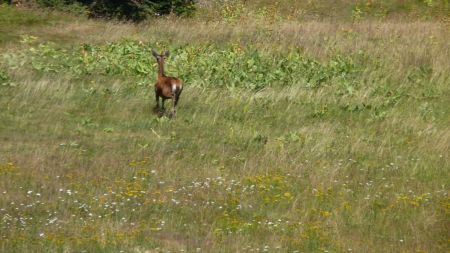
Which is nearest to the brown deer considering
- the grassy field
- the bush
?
the grassy field

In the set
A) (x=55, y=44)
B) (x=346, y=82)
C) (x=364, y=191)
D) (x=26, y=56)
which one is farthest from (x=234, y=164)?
(x=55, y=44)

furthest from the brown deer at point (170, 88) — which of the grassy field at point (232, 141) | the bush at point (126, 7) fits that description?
the bush at point (126, 7)

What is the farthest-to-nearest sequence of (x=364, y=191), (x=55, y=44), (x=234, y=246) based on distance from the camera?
(x=55, y=44), (x=364, y=191), (x=234, y=246)

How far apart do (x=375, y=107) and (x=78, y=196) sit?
26.2 ft

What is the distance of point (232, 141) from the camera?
1416cm

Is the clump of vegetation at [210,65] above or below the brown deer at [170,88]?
below

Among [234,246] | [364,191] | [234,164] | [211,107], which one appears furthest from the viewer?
[211,107]

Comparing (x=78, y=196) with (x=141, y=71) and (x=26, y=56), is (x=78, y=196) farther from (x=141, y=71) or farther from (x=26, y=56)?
(x=26, y=56)

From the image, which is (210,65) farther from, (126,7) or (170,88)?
(126,7)

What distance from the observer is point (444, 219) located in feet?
33.2

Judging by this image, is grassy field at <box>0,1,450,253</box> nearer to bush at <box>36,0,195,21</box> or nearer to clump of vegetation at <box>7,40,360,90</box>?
clump of vegetation at <box>7,40,360,90</box>

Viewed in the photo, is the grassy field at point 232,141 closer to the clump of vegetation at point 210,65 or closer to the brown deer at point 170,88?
the clump of vegetation at point 210,65

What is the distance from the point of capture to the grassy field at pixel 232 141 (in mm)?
9578

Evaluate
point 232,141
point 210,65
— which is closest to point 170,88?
point 232,141
